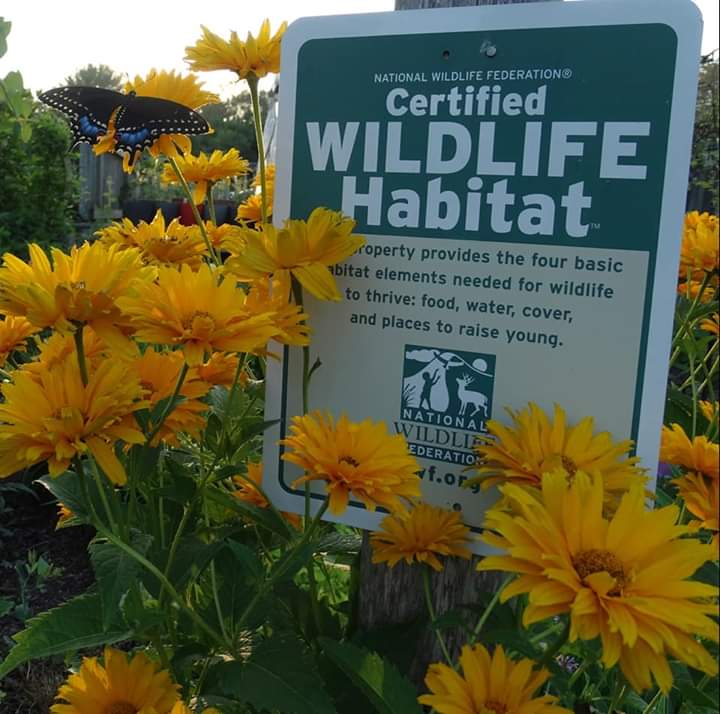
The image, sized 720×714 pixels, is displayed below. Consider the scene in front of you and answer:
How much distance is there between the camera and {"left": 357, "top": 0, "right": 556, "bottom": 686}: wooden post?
1.21 metres

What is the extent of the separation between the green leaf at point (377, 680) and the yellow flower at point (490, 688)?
71mm

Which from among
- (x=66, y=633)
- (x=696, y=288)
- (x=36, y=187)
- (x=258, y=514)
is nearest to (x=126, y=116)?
(x=258, y=514)

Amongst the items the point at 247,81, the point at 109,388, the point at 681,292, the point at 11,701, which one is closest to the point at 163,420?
the point at 109,388

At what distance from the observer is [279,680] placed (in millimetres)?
1016

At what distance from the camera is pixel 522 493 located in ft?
2.55

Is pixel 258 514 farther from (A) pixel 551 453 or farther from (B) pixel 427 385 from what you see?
(A) pixel 551 453

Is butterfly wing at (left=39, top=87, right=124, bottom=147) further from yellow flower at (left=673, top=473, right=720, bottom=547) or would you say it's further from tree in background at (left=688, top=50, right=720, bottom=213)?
tree in background at (left=688, top=50, right=720, bottom=213)

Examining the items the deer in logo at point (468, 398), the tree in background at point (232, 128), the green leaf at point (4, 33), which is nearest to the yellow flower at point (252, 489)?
the deer in logo at point (468, 398)

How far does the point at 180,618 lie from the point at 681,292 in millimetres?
1072

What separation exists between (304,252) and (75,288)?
0.90 ft

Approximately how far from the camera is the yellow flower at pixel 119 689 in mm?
1072

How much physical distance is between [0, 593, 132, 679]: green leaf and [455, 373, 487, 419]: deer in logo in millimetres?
514

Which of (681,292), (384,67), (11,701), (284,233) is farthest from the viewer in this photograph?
(11,701)

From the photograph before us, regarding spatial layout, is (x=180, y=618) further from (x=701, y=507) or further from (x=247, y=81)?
(x=247, y=81)
